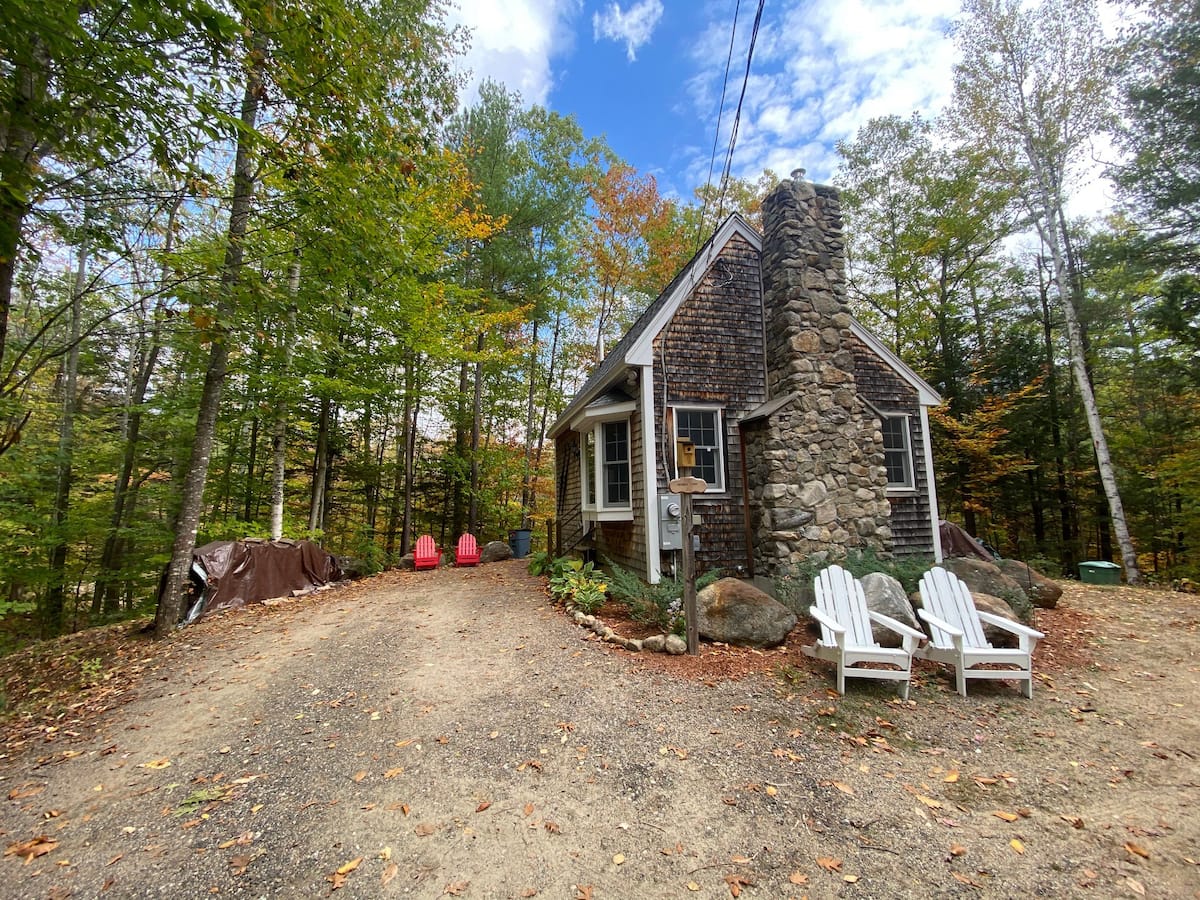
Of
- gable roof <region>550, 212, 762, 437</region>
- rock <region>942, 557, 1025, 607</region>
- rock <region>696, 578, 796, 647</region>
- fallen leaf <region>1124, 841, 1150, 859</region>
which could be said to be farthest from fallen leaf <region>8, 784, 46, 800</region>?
rock <region>942, 557, 1025, 607</region>

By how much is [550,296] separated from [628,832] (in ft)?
51.0

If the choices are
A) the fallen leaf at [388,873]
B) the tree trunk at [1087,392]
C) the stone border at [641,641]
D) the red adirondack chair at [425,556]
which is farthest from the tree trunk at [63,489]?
the tree trunk at [1087,392]

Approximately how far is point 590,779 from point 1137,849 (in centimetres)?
292

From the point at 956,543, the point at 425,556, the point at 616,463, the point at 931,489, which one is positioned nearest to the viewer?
the point at 616,463

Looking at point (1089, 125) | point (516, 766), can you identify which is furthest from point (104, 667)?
point (1089, 125)

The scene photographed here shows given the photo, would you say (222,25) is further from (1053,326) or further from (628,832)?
(1053,326)

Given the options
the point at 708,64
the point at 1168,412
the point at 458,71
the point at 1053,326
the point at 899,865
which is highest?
the point at 458,71

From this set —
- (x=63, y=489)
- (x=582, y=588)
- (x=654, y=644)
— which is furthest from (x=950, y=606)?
(x=63, y=489)

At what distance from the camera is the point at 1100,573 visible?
946cm

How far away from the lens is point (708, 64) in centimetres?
439

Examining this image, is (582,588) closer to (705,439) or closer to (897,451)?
(705,439)

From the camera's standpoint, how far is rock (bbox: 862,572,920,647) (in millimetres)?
4754

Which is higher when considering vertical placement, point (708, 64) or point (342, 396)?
point (708, 64)

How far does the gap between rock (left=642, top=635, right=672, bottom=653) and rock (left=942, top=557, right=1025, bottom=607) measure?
4195 millimetres
